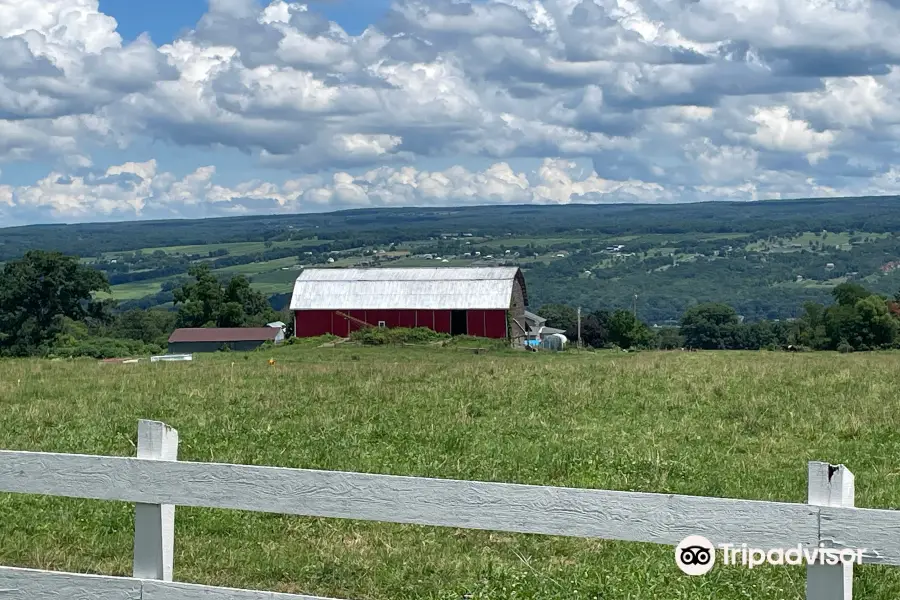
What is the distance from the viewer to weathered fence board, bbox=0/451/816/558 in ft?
16.8

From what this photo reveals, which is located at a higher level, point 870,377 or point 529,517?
point 529,517

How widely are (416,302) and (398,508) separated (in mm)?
57866

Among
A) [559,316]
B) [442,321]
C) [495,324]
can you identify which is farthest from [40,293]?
[559,316]

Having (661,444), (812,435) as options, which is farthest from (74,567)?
(812,435)

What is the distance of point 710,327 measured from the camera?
124500 mm

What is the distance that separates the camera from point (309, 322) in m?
64.1

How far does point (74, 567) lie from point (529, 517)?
414 centimetres

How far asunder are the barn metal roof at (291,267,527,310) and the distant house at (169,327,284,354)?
23846mm

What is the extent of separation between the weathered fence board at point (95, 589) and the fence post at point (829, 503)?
2605 mm

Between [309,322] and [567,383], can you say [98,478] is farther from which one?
[309,322]

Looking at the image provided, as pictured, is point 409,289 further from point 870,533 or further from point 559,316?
point 559,316

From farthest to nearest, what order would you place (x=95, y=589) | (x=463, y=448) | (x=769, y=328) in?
(x=769, y=328)
(x=463, y=448)
(x=95, y=589)

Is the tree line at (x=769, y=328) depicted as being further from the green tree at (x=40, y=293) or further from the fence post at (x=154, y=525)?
the fence post at (x=154, y=525)

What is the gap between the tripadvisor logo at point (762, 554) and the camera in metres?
4.91
